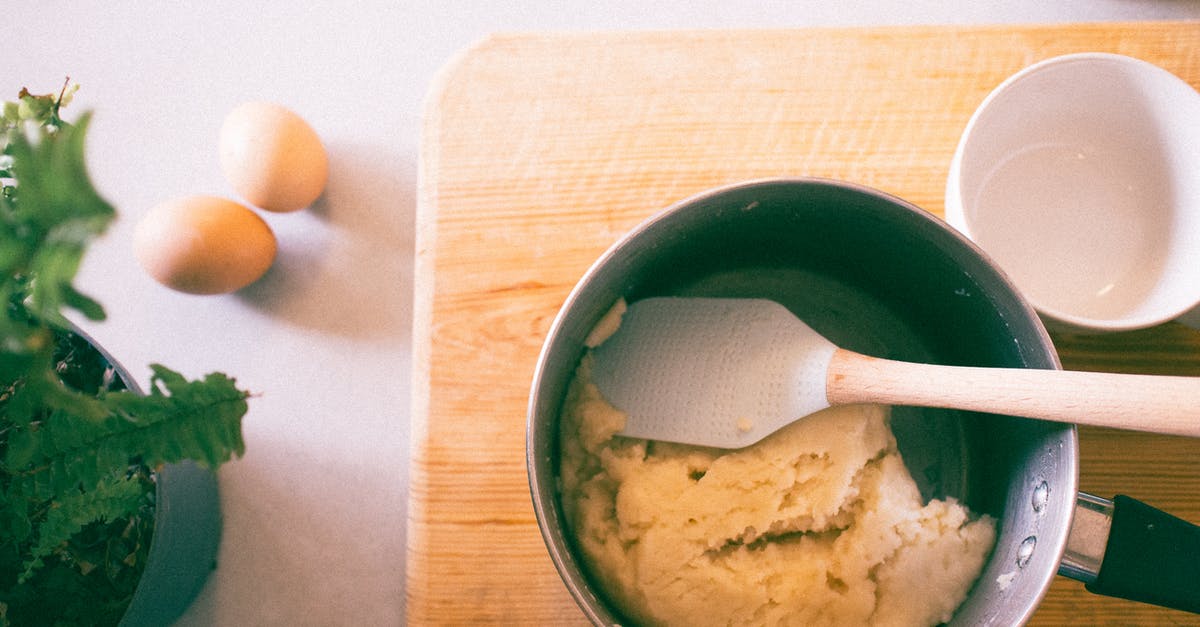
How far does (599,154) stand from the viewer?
2.55 feet

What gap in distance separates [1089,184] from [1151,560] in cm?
39

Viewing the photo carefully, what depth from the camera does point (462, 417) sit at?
2.47ft

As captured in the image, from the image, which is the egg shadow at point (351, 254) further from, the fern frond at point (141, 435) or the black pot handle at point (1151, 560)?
the black pot handle at point (1151, 560)

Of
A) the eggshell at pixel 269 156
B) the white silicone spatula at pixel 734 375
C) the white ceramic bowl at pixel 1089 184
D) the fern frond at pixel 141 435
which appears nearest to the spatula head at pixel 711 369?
the white silicone spatula at pixel 734 375

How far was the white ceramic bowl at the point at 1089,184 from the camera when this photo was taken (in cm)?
71

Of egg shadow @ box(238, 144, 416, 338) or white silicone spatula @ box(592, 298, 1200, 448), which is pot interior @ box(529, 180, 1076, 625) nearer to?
white silicone spatula @ box(592, 298, 1200, 448)

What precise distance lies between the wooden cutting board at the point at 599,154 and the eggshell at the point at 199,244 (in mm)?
240

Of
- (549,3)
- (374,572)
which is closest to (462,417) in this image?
(374,572)

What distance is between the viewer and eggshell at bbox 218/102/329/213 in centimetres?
86

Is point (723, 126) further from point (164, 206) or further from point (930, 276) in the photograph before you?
point (164, 206)

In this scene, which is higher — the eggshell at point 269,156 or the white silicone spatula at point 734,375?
the eggshell at point 269,156

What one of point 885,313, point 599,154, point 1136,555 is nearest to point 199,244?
point 599,154

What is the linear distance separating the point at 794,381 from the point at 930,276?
0.50 ft

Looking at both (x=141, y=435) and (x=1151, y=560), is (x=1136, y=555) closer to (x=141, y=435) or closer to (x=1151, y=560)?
(x=1151, y=560)
